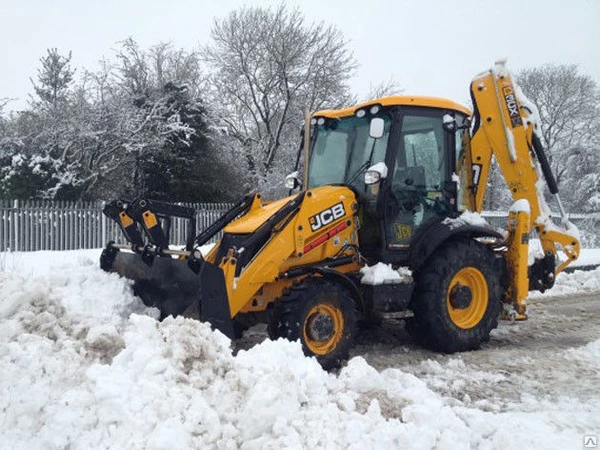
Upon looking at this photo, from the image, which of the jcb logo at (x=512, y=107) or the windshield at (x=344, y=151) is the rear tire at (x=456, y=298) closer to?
the windshield at (x=344, y=151)

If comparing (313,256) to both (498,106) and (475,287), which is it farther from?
(498,106)

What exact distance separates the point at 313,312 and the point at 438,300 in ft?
4.99

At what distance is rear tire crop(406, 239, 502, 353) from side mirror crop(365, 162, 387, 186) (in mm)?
1088

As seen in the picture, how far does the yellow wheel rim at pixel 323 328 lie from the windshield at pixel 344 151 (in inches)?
59.8

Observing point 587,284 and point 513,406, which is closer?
point 513,406

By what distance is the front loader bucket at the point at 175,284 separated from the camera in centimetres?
475

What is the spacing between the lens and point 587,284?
10.9 metres

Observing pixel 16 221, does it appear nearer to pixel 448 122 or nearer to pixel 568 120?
pixel 448 122

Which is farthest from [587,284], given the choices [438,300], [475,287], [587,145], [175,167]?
[587,145]

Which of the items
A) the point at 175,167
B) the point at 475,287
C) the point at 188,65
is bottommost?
the point at 475,287

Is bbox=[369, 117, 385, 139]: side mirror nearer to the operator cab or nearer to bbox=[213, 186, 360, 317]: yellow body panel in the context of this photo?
the operator cab

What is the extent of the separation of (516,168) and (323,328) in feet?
10.9

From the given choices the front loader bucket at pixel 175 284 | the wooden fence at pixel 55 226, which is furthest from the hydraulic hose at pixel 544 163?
the wooden fence at pixel 55 226

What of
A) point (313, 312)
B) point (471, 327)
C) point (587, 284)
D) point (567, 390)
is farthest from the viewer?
point (587, 284)
